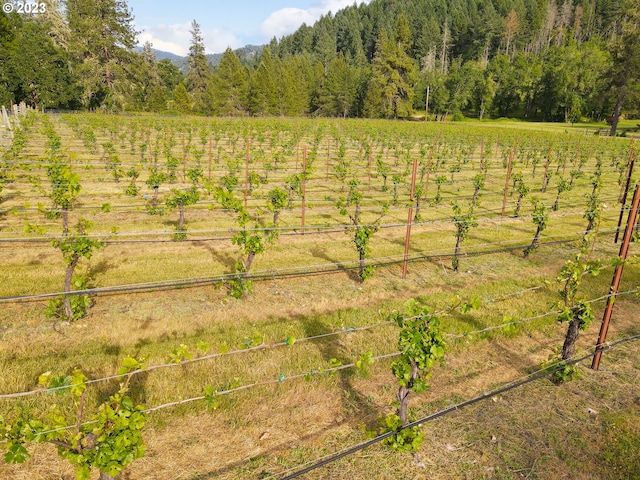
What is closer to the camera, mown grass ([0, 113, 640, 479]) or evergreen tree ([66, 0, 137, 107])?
mown grass ([0, 113, 640, 479])

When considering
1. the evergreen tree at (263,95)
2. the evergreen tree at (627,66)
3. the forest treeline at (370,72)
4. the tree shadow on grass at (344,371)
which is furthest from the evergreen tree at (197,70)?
the tree shadow on grass at (344,371)

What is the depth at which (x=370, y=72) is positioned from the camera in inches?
2726

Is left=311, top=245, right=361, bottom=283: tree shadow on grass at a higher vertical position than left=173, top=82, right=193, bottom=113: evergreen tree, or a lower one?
lower

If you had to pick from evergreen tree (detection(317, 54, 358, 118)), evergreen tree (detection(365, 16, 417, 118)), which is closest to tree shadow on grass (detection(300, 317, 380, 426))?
evergreen tree (detection(365, 16, 417, 118))

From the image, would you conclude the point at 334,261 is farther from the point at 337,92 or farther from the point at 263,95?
the point at 337,92

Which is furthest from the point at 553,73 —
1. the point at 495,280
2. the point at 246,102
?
the point at 495,280

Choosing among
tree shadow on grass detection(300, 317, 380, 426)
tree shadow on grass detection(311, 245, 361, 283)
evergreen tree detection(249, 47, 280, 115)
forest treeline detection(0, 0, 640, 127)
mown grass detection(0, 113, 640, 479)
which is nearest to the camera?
mown grass detection(0, 113, 640, 479)

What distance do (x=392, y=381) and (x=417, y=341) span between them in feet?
5.55

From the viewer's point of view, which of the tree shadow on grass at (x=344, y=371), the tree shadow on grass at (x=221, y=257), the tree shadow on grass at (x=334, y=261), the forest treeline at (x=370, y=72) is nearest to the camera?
the tree shadow on grass at (x=344, y=371)

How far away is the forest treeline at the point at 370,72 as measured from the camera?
149 feet

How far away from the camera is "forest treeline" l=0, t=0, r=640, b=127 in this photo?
149ft

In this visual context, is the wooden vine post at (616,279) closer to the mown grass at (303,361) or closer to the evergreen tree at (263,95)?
the mown grass at (303,361)

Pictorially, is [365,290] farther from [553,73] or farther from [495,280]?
[553,73]

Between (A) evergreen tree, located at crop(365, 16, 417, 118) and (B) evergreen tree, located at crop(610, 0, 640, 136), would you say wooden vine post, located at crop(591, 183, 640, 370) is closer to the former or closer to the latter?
(B) evergreen tree, located at crop(610, 0, 640, 136)
